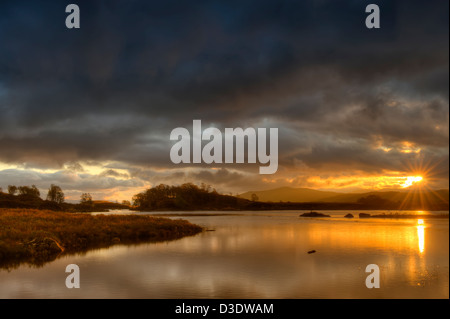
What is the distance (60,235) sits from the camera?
42250 millimetres

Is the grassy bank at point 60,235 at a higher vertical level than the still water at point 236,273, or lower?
higher

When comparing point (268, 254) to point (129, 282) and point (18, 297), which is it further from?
point (18, 297)

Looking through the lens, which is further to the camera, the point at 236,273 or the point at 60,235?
the point at 60,235

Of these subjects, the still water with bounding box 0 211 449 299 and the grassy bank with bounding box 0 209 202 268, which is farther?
the grassy bank with bounding box 0 209 202 268

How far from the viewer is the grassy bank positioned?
112 ft

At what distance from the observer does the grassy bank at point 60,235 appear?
112ft

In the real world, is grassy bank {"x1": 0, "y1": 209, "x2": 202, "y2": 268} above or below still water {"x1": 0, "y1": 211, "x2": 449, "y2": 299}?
above

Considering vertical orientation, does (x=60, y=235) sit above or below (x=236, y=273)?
above

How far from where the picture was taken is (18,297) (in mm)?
22734

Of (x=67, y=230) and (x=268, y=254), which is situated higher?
(x=67, y=230)

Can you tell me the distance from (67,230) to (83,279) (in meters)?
18.6
